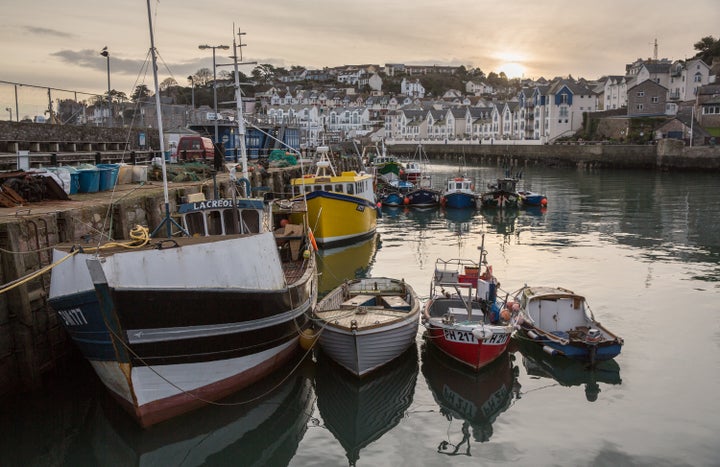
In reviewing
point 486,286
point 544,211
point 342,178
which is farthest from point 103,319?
point 544,211

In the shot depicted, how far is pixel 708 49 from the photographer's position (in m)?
111

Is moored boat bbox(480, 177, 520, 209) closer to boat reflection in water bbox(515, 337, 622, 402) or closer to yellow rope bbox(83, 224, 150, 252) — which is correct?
boat reflection in water bbox(515, 337, 622, 402)

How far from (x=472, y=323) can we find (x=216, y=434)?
6.04m

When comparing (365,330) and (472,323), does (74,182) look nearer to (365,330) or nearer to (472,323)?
(365,330)

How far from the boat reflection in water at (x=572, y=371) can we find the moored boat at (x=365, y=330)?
286 cm

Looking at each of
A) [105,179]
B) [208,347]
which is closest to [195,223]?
[208,347]

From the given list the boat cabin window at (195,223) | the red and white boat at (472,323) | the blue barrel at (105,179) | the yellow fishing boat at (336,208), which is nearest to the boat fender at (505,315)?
the red and white boat at (472,323)

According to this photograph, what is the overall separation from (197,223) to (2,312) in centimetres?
429

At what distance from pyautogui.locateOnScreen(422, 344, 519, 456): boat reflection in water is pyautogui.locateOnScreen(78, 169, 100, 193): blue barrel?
41.5 feet

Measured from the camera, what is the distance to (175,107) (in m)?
53.6

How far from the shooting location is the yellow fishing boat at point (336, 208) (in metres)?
27.1

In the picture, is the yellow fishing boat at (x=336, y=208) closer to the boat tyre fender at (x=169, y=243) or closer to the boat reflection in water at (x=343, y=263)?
the boat reflection in water at (x=343, y=263)

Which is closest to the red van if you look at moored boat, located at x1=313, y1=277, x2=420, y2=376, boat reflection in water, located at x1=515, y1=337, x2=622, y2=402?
moored boat, located at x1=313, y1=277, x2=420, y2=376

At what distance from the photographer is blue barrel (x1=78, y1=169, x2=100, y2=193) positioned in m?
19.5
